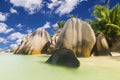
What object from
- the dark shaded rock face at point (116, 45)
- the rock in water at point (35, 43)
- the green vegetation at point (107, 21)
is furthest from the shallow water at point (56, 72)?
the green vegetation at point (107, 21)

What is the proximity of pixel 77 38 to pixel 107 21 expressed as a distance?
9715mm

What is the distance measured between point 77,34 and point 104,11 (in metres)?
10.3

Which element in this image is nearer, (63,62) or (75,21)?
(63,62)

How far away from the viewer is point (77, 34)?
13289mm

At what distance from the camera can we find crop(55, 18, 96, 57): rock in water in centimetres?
1277

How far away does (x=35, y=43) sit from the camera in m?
20.2

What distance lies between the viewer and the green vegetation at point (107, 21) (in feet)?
71.5

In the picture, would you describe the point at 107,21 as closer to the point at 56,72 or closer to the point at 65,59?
the point at 65,59

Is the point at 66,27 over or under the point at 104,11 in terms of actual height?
under

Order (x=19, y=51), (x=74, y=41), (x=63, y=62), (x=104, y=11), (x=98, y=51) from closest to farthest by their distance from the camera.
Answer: (x=63, y=62) → (x=74, y=41) → (x=98, y=51) → (x=19, y=51) → (x=104, y=11)

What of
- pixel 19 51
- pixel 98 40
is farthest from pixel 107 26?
pixel 19 51

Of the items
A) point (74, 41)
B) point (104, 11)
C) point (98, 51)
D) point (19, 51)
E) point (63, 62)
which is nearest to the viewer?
point (63, 62)

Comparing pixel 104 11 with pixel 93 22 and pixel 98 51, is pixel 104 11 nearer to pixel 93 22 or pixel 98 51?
pixel 93 22

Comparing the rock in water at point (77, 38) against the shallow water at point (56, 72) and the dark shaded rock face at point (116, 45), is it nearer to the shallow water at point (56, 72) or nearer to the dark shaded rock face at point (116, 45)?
the shallow water at point (56, 72)
